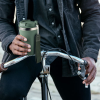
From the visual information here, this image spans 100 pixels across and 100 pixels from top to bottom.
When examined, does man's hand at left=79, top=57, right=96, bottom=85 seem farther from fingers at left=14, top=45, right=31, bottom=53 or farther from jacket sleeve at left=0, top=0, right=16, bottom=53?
jacket sleeve at left=0, top=0, right=16, bottom=53

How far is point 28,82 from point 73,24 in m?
0.66

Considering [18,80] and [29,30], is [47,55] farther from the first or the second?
[18,80]

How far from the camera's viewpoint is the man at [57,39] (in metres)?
1.68

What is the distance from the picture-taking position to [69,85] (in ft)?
6.49

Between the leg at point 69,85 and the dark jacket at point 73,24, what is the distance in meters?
0.08

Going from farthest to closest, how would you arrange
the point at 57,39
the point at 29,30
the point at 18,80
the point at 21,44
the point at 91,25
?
the point at 91,25 → the point at 57,39 → the point at 18,80 → the point at 21,44 → the point at 29,30

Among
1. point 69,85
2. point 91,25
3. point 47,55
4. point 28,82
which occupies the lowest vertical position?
point 69,85

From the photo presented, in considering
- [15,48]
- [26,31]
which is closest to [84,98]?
[15,48]

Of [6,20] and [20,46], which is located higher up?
[6,20]

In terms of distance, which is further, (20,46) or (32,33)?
(20,46)

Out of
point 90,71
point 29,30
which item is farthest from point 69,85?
point 29,30

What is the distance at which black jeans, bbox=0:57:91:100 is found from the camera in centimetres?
161

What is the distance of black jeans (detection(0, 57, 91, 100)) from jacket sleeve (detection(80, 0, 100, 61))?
0.29m

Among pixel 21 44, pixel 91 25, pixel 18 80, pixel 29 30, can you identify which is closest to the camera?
pixel 29 30
